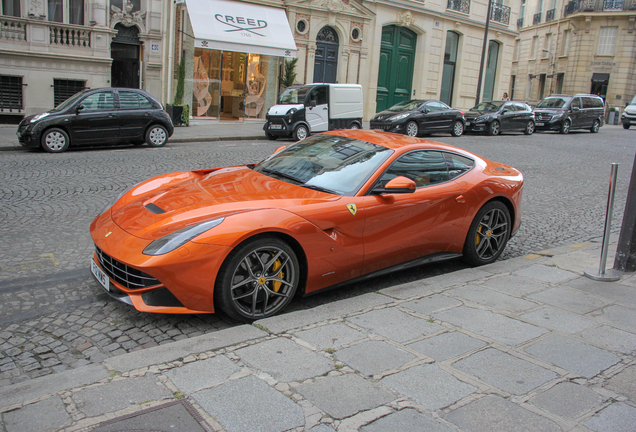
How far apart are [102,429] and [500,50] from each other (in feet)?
121

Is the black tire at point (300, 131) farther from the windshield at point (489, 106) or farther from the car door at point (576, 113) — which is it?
the car door at point (576, 113)

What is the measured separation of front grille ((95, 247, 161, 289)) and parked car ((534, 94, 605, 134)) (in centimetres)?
2570

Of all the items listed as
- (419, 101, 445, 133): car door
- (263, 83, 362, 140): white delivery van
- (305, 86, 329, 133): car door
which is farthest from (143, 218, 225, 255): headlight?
(419, 101, 445, 133): car door

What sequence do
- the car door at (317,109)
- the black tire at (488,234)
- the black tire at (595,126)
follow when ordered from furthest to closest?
1. the black tire at (595,126)
2. the car door at (317,109)
3. the black tire at (488,234)

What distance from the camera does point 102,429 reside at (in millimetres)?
2463

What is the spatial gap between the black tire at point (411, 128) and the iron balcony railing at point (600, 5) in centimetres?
3609

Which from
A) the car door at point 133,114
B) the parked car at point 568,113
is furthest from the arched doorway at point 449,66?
the car door at point 133,114

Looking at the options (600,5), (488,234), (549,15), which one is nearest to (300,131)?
(488,234)

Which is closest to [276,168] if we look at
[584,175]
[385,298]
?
[385,298]

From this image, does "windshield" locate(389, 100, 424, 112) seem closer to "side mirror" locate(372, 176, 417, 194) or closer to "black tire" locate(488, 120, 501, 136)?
"black tire" locate(488, 120, 501, 136)

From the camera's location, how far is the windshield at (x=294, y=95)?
17.7 meters

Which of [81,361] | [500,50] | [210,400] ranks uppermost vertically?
[500,50]

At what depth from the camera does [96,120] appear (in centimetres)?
1284

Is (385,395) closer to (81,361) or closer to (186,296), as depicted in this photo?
(186,296)
